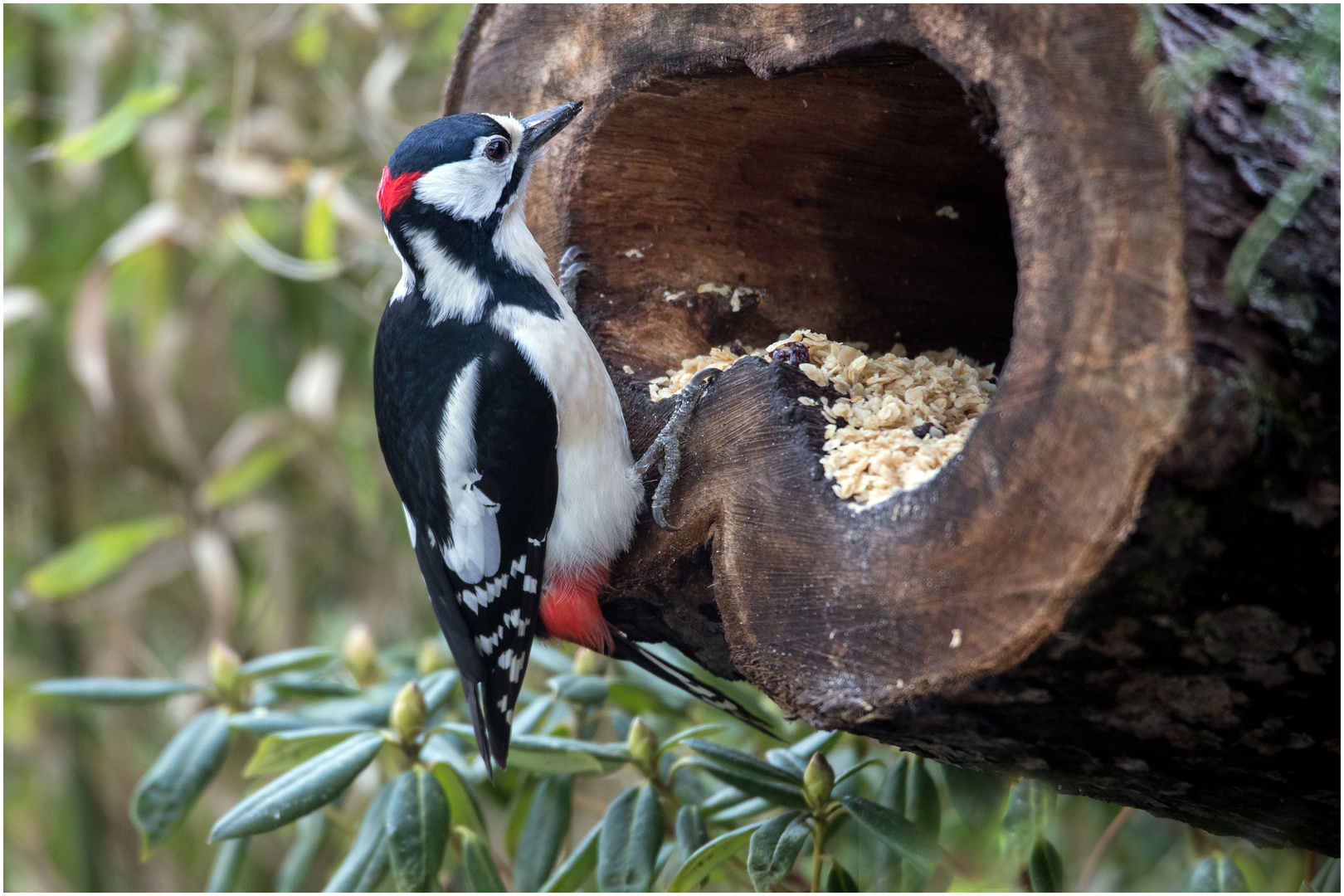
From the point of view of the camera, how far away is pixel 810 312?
1931 millimetres

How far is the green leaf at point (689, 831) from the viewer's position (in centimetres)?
168

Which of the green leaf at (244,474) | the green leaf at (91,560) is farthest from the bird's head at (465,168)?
the green leaf at (91,560)

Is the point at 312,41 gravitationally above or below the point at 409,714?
above

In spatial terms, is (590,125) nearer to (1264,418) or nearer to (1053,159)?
(1053,159)

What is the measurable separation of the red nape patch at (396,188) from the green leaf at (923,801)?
112 centimetres

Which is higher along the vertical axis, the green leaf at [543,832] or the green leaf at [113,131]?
the green leaf at [113,131]

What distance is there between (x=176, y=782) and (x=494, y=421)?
0.82 metres

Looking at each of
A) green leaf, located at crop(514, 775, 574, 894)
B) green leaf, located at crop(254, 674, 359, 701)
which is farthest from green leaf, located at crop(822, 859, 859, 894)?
green leaf, located at crop(254, 674, 359, 701)

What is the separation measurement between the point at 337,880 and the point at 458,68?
1302 mm

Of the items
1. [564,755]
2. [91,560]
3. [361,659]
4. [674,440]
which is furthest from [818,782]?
[91,560]

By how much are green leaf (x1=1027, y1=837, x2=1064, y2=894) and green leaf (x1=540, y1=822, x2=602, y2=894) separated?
0.62 metres

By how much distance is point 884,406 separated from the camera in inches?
57.1

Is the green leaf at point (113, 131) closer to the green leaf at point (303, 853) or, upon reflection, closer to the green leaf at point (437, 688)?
the green leaf at point (437, 688)

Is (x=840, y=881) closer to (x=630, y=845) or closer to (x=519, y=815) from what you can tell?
(x=630, y=845)
